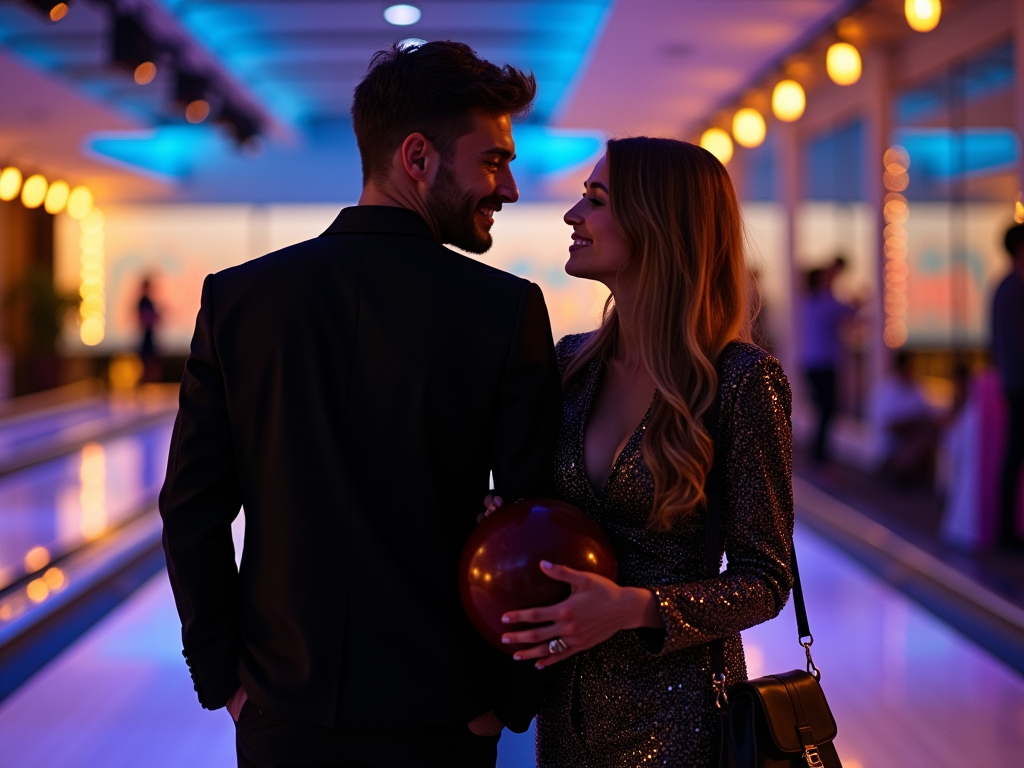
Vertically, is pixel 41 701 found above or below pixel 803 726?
below

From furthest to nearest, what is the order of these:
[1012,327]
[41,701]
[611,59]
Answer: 1. [611,59]
2. [1012,327]
3. [41,701]

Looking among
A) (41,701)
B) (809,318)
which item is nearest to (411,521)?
(41,701)

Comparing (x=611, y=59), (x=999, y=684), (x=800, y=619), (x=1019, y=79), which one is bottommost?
(x=999, y=684)

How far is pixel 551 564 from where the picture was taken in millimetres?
1529

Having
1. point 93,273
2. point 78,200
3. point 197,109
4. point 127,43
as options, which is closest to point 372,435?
point 127,43

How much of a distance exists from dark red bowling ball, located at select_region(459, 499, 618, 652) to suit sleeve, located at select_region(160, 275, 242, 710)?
0.43 meters

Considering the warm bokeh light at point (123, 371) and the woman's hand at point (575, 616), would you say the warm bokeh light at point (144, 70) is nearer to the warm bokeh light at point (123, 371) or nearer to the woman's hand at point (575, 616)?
the woman's hand at point (575, 616)

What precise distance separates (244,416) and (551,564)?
54 centimetres

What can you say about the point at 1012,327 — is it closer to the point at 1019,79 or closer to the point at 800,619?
the point at 1019,79

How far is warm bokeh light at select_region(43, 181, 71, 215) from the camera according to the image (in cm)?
1617

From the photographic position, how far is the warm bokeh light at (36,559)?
6434 mm

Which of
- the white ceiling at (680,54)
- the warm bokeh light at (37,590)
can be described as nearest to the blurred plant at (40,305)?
the white ceiling at (680,54)

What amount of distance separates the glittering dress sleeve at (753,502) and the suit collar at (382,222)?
56 cm

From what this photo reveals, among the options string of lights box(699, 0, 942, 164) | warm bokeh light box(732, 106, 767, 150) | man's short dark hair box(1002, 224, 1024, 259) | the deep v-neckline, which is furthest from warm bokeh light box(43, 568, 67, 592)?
warm bokeh light box(732, 106, 767, 150)
